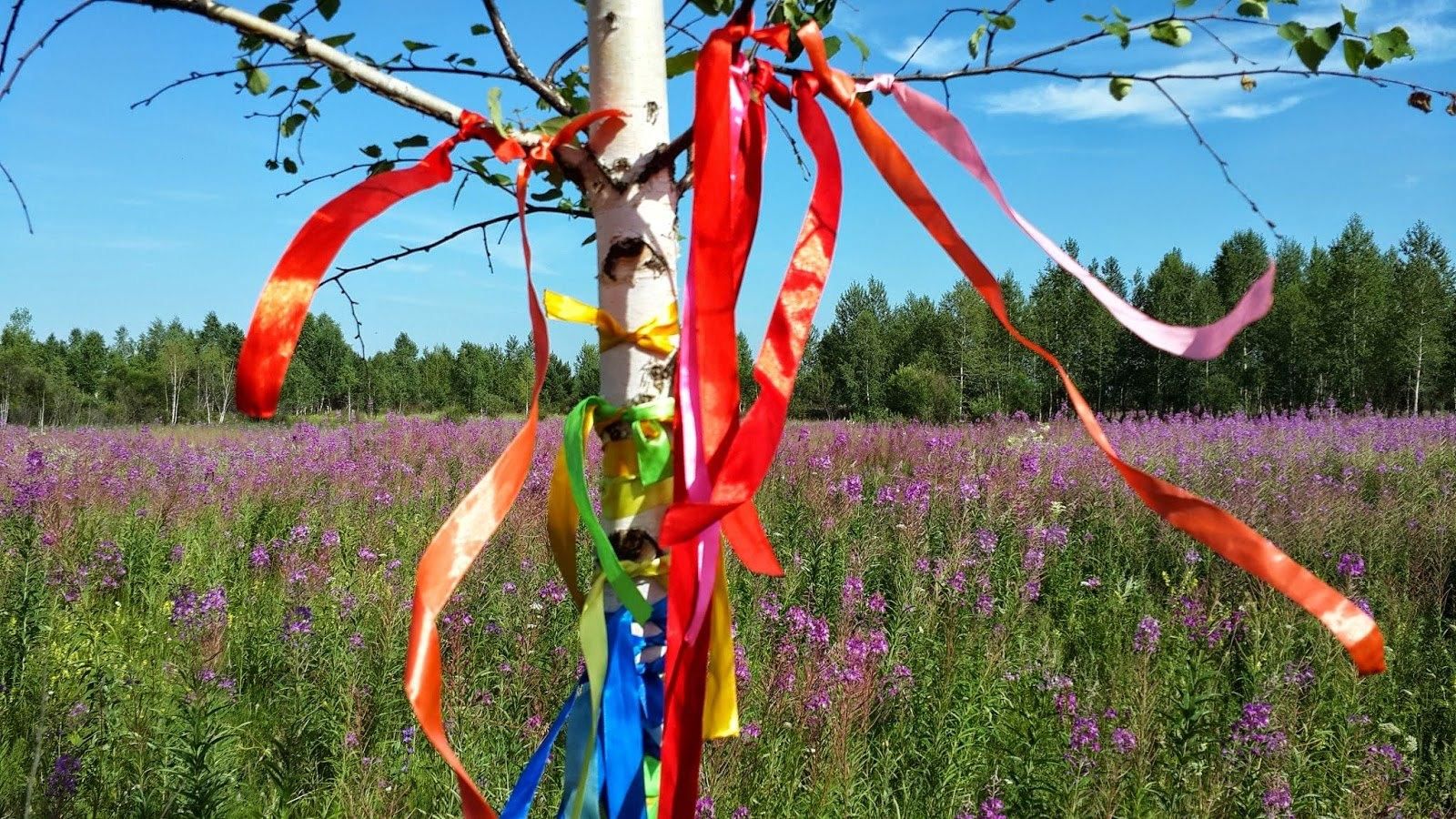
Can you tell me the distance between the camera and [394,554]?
17.1ft

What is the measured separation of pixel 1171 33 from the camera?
1.42m

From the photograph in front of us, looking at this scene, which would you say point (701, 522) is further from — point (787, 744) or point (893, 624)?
point (893, 624)

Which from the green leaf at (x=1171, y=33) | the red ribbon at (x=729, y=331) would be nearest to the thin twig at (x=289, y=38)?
the red ribbon at (x=729, y=331)

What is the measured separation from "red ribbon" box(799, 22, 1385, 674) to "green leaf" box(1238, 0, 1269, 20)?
67cm

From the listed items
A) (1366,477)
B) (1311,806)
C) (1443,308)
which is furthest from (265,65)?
(1443,308)

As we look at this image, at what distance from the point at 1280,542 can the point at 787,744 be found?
4.59 metres

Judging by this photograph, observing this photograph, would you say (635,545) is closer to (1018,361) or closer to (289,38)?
(289,38)

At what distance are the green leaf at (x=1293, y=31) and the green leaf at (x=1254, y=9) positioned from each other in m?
0.05

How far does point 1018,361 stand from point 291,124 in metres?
57.7

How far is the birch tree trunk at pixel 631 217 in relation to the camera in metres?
1.13

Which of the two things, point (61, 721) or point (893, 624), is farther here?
point (893, 624)

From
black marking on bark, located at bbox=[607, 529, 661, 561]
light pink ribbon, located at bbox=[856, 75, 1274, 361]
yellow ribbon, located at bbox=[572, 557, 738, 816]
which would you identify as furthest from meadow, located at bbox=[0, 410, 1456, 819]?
light pink ribbon, located at bbox=[856, 75, 1274, 361]

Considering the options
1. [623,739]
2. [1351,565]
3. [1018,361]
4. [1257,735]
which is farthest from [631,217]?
[1018,361]

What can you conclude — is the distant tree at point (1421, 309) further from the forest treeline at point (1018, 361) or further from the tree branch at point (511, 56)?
the tree branch at point (511, 56)
